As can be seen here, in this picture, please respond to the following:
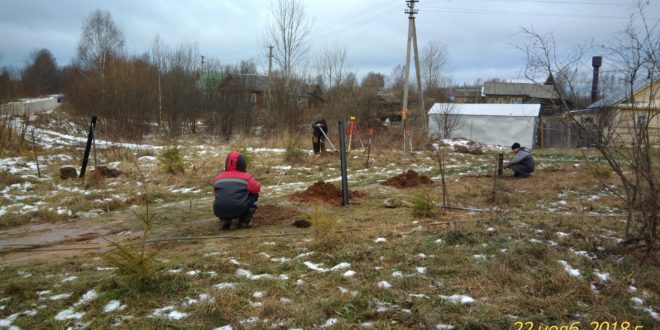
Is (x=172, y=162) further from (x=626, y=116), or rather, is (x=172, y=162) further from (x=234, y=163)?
(x=626, y=116)

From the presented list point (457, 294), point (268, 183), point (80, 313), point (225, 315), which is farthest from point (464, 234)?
point (268, 183)

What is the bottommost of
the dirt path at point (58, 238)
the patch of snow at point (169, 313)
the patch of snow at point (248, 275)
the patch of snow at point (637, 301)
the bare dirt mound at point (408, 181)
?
the dirt path at point (58, 238)

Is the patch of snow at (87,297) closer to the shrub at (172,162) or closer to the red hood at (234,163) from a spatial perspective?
the red hood at (234,163)

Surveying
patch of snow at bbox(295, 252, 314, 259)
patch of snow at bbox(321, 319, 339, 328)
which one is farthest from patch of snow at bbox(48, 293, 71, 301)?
patch of snow at bbox(321, 319, 339, 328)

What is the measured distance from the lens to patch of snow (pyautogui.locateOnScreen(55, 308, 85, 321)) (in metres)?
3.36

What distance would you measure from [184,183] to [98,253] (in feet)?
18.5

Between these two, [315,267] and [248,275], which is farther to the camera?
[315,267]

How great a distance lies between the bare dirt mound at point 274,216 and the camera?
6.65 m

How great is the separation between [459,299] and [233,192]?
3522 mm

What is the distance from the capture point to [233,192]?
6.06 m

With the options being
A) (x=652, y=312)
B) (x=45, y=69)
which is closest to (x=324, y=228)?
(x=652, y=312)

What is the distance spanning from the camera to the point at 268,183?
37.1 ft

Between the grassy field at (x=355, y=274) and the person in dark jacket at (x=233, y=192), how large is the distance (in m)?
0.29

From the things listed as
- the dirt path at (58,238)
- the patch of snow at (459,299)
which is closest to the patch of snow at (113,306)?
the dirt path at (58,238)
